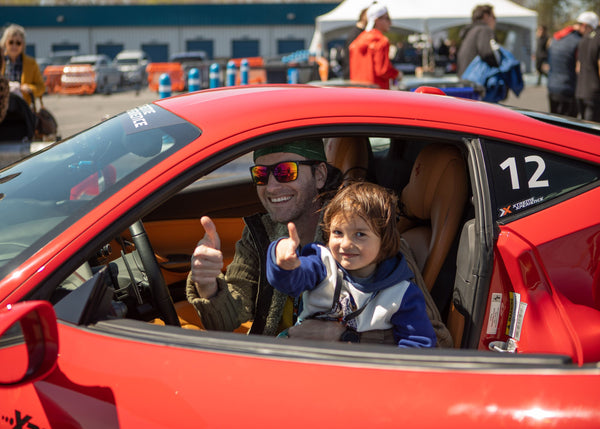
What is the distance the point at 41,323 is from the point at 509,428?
964 millimetres

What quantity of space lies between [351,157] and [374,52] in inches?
217

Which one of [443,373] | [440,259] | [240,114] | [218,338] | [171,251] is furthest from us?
[171,251]

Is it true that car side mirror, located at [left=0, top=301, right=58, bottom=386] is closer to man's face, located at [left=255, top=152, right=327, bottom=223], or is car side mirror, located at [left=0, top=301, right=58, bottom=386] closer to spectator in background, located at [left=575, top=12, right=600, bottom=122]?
man's face, located at [left=255, top=152, right=327, bottom=223]

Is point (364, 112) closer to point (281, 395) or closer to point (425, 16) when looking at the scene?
point (281, 395)

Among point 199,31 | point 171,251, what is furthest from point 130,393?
point 199,31

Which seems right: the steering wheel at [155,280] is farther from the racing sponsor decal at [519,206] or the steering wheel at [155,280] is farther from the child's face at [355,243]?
the racing sponsor decal at [519,206]

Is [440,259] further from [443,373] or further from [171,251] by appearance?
[171,251]

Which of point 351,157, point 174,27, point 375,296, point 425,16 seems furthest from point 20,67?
point 174,27

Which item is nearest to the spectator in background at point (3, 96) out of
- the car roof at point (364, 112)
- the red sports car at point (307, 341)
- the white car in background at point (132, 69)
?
the red sports car at point (307, 341)

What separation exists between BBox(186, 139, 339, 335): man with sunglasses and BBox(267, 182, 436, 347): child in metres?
0.28

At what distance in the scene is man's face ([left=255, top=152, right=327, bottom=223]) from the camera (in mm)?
2328

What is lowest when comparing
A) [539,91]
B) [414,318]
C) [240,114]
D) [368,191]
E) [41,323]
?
[539,91]

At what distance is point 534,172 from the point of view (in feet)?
6.84

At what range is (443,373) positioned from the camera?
4.96 feet
